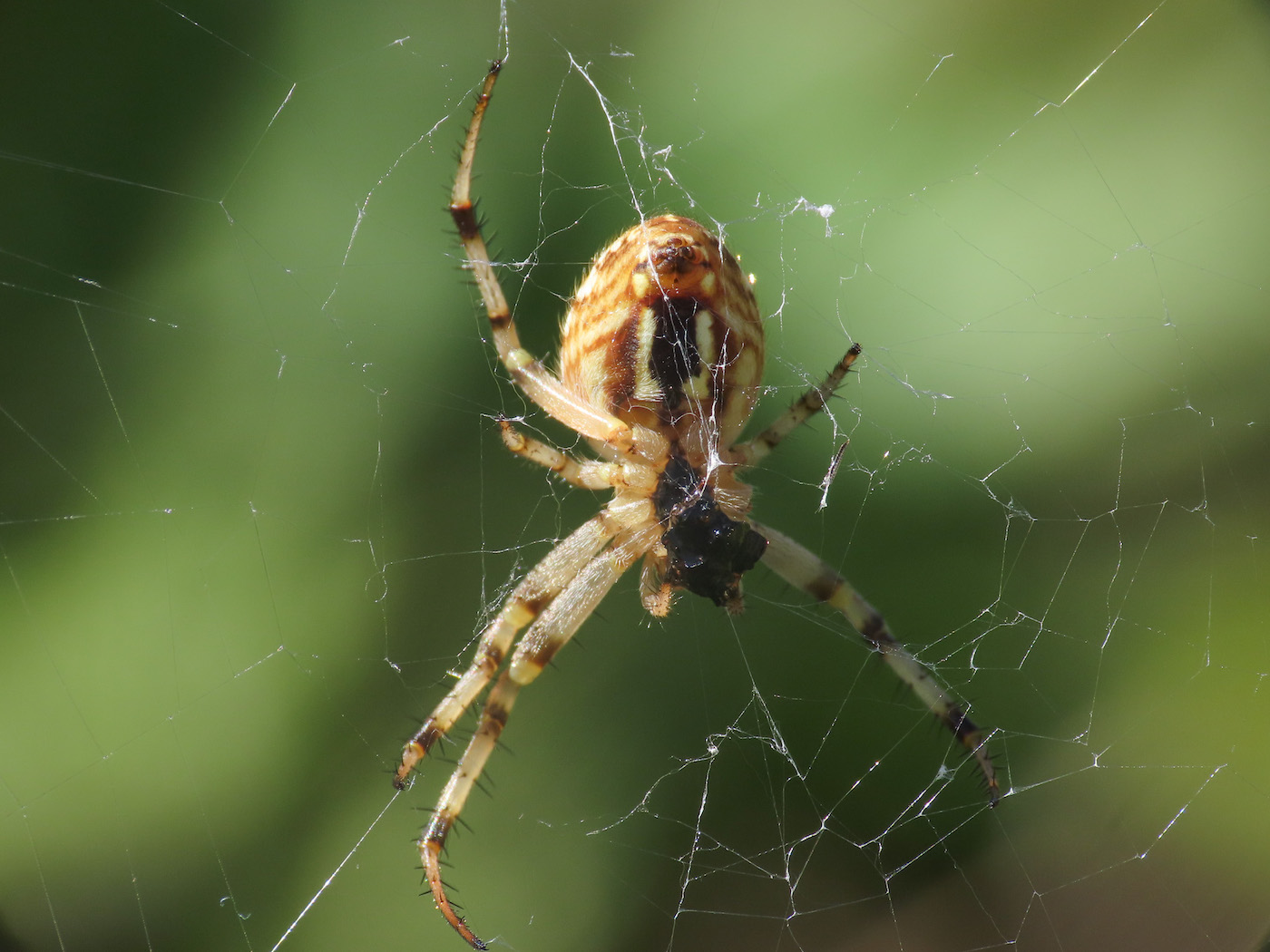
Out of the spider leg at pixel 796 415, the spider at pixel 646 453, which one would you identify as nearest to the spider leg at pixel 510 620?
the spider at pixel 646 453

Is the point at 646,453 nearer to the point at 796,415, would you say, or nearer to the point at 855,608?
the point at 796,415

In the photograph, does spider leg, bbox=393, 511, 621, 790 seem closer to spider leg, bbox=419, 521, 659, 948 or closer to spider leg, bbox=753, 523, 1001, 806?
spider leg, bbox=419, 521, 659, 948

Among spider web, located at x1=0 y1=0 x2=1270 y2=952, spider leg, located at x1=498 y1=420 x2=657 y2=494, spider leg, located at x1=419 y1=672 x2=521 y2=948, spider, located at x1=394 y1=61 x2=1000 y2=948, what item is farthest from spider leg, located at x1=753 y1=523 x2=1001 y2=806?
spider leg, located at x1=419 y1=672 x2=521 y2=948

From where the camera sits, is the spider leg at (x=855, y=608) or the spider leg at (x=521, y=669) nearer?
the spider leg at (x=521, y=669)

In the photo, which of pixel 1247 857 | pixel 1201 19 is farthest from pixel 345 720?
pixel 1201 19

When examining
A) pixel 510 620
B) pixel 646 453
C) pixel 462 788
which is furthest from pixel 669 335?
pixel 462 788

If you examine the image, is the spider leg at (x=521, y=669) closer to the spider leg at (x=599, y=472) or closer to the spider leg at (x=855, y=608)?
the spider leg at (x=599, y=472)
